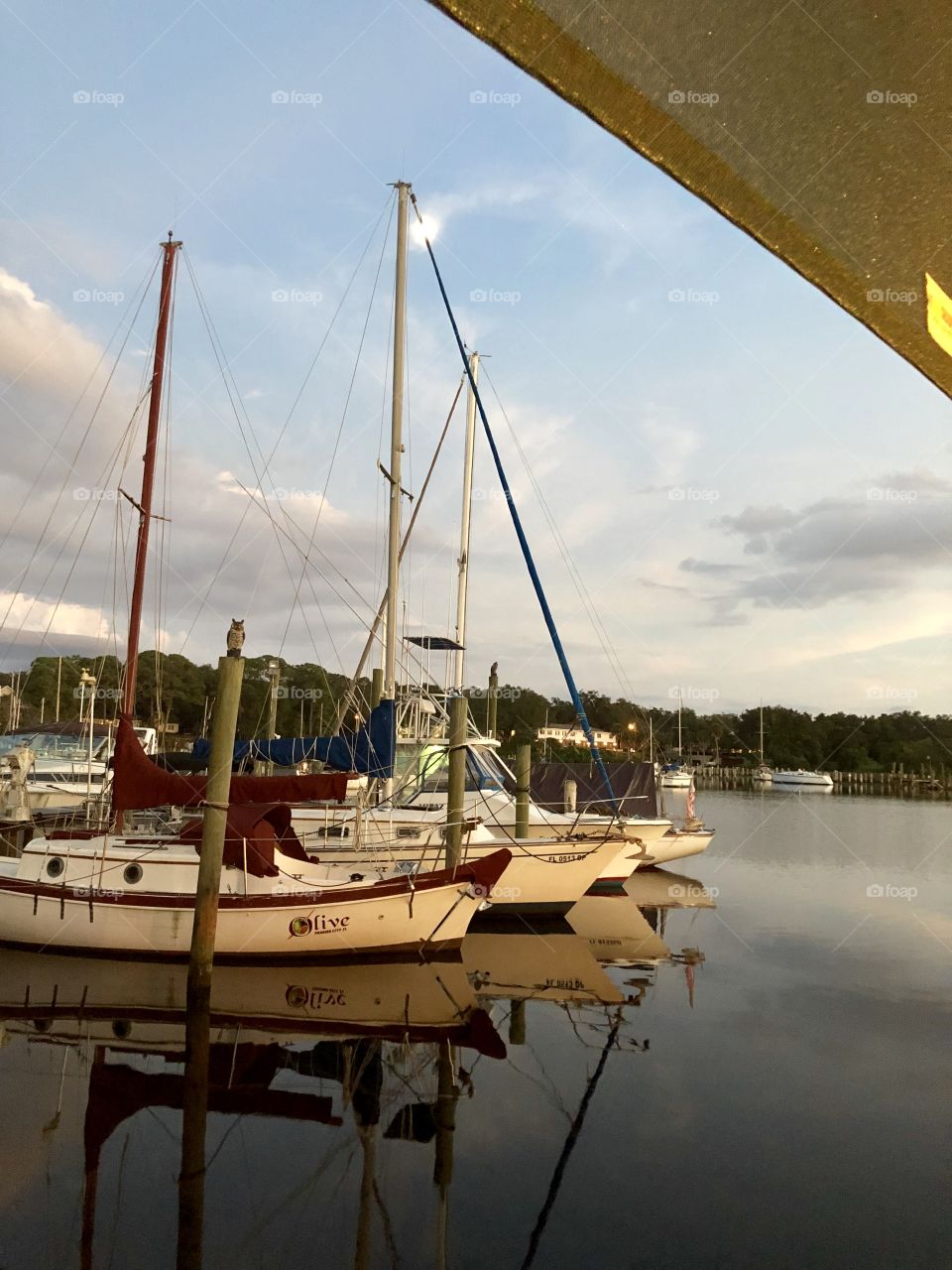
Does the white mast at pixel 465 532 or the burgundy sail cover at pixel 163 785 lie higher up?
the white mast at pixel 465 532

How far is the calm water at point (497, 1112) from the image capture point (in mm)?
6020

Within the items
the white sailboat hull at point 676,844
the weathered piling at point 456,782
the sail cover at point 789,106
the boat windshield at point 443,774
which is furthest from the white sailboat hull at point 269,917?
the white sailboat hull at point 676,844

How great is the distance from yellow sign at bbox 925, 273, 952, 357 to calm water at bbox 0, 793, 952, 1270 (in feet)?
20.2

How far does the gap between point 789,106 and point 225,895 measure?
40.9ft

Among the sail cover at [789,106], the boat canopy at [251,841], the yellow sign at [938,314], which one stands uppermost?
the sail cover at [789,106]

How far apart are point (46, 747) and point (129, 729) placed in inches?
942

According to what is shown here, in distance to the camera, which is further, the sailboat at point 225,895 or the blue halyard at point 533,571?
the blue halyard at point 533,571

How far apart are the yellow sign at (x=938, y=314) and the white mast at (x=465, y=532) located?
19842 millimetres

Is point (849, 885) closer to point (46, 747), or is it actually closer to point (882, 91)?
point (882, 91)

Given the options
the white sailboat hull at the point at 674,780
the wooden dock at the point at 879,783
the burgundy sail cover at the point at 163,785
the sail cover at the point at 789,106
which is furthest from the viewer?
the wooden dock at the point at 879,783

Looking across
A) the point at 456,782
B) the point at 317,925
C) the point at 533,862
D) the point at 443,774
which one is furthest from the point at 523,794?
the point at 317,925

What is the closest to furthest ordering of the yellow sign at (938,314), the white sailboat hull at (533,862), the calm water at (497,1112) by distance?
the yellow sign at (938,314) → the calm water at (497,1112) → the white sailboat hull at (533,862)

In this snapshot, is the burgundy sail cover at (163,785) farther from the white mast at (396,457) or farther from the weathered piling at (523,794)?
the weathered piling at (523,794)

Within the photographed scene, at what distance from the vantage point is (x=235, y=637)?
37.8 ft
